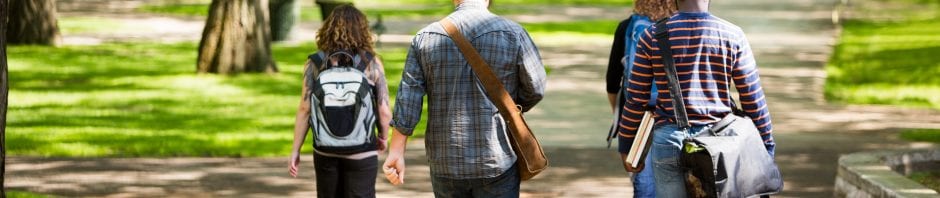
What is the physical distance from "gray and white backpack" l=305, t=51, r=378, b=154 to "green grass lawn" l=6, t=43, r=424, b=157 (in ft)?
17.6

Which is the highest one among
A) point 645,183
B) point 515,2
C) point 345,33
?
point 345,33

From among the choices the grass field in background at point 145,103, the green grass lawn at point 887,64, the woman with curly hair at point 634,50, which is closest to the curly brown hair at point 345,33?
the woman with curly hair at point 634,50

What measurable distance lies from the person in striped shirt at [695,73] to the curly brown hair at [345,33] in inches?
66.6

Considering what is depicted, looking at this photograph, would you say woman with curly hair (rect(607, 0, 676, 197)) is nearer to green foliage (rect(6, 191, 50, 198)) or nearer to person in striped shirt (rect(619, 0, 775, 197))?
person in striped shirt (rect(619, 0, 775, 197))

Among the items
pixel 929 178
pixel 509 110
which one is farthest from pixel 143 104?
pixel 509 110

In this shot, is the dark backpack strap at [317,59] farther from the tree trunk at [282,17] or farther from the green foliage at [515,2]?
the green foliage at [515,2]

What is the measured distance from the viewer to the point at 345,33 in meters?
6.92

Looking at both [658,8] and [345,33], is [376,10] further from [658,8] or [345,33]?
[345,33]

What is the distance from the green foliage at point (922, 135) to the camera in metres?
13.0

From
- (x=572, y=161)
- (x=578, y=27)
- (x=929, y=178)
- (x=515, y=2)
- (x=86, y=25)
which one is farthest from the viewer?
(x=515, y=2)

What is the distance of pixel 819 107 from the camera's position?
1617 centimetres

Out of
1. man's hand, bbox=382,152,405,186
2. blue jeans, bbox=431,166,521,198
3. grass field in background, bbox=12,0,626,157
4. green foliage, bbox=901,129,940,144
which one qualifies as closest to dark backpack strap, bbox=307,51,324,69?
man's hand, bbox=382,152,405,186

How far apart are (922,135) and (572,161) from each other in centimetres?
333

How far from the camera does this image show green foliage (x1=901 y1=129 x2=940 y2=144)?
42.7 ft
